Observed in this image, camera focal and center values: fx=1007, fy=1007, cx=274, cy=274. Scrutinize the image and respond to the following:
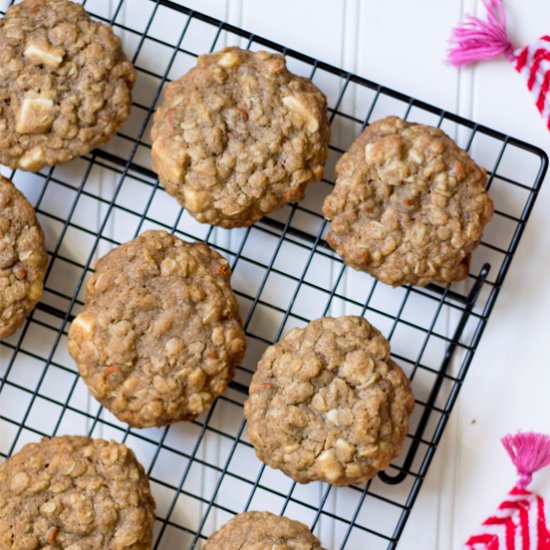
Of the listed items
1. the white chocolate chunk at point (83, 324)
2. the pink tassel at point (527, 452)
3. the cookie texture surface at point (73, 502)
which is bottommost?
the cookie texture surface at point (73, 502)

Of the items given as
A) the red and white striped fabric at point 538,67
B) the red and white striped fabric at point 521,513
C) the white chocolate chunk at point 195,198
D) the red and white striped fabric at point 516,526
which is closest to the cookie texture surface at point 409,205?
the white chocolate chunk at point 195,198

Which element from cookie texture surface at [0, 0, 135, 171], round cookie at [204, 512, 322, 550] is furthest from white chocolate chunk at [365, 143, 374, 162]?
round cookie at [204, 512, 322, 550]

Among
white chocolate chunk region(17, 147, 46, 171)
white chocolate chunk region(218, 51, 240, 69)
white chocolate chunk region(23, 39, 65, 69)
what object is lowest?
white chocolate chunk region(17, 147, 46, 171)

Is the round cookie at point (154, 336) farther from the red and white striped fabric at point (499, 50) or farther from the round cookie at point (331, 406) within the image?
the red and white striped fabric at point (499, 50)

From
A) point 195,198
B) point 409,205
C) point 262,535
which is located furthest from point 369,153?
point 262,535

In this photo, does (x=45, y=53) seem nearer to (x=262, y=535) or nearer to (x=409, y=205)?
(x=409, y=205)

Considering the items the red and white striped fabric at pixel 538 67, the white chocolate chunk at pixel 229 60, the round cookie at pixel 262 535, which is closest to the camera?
the round cookie at pixel 262 535

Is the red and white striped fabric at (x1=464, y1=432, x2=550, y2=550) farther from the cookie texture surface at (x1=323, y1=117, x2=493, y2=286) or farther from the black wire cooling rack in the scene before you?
the cookie texture surface at (x1=323, y1=117, x2=493, y2=286)
